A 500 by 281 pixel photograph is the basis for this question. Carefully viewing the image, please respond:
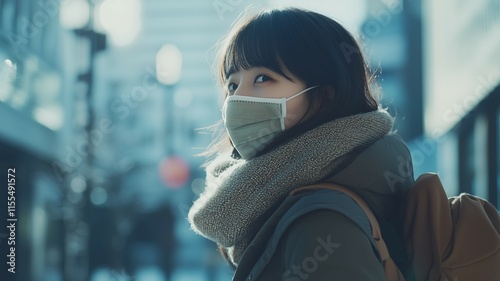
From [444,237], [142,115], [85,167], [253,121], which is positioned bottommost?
[85,167]

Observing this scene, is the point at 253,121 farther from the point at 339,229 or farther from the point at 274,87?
the point at 339,229

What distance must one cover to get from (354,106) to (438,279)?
0.25 metres

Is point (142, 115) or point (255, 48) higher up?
point (255, 48)

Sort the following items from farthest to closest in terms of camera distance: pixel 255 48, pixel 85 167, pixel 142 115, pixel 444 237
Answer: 1. pixel 142 115
2. pixel 85 167
3. pixel 255 48
4. pixel 444 237

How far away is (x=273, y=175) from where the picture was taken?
2.61 ft

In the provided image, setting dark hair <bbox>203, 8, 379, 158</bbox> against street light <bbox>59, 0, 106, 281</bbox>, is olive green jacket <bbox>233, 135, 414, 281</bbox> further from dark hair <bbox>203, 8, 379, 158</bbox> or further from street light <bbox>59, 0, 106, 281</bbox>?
street light <bbox>59, 0, 106, 281</bbox>

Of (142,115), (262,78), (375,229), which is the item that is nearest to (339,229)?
(375,229)

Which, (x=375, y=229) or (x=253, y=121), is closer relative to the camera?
(x=375, y=229)

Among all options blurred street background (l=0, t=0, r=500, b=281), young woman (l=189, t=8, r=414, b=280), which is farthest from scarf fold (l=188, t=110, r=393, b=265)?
blurred street background (l=0, t=0, r=500, b=281)

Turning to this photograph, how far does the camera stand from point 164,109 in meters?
7.79

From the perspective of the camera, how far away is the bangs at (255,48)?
0.81m

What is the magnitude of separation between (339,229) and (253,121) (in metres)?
0.30

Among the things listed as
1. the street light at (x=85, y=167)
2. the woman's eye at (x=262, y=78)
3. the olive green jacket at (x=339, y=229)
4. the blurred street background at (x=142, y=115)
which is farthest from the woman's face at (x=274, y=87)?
the street light at (x=85, y=167)

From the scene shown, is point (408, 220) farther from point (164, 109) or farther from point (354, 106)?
point (164, 109)
